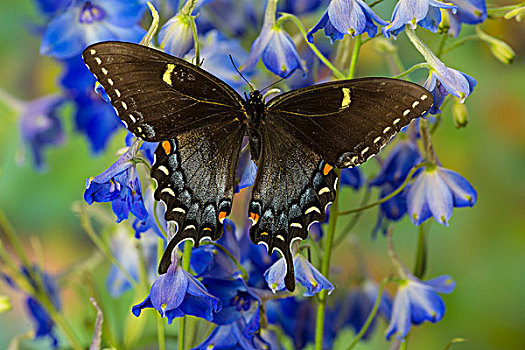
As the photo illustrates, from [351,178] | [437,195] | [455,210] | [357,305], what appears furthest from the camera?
[455,210]

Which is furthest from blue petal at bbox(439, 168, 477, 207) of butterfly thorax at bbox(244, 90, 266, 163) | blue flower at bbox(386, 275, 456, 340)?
butterfly thorax at bbox(244, 90, 266, 163)

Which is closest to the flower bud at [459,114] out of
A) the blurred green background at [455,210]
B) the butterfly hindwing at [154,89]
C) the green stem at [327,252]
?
the green stem at [327,252]

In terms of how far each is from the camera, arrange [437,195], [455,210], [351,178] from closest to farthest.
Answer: [437,195]
[351,178]
[455,210]

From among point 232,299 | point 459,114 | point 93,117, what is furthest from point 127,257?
point 459,114

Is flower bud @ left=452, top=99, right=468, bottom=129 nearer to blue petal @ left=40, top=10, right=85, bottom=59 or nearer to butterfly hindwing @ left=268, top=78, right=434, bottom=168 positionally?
butterfly hindwing @ left=268, top=78, right=434, bottom=168

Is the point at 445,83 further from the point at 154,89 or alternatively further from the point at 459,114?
the point at 154,89

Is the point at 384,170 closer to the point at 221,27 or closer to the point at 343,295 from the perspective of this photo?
the point at 343,295

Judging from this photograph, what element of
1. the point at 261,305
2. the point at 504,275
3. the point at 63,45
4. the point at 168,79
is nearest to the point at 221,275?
the point at 261,305
